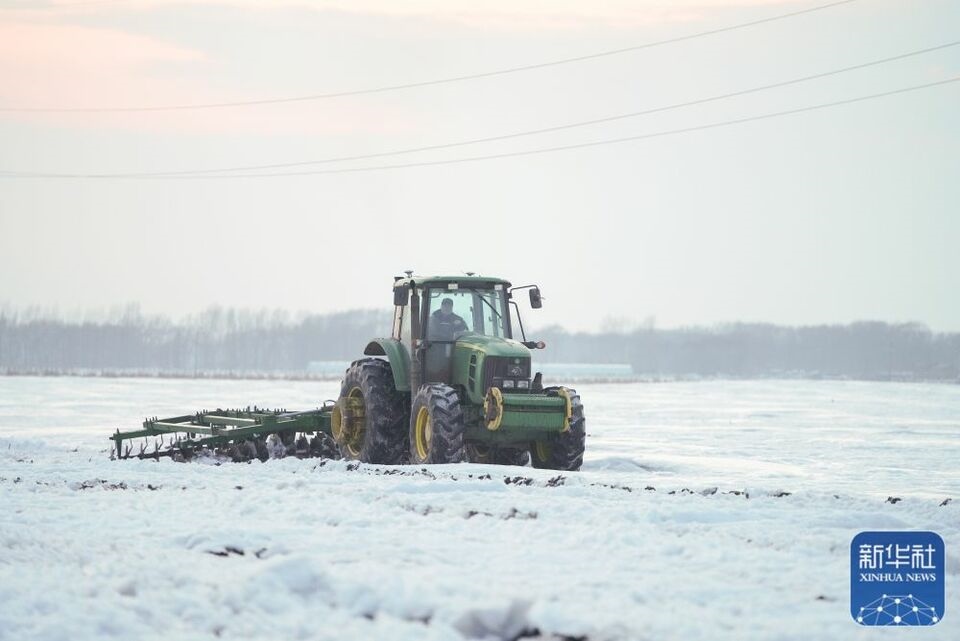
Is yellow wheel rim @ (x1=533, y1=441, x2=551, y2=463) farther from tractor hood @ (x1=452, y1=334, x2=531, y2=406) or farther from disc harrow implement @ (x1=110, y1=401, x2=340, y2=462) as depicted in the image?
disc harrow implement @ (x1=110, y1=401, x2=340, y2=462)

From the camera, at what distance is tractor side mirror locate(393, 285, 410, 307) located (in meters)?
15.2

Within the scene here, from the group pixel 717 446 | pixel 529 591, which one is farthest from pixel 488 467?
pixel 717 446

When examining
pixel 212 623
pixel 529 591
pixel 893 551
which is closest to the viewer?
pixel 212 623

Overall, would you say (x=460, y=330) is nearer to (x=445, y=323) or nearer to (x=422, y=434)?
(x=445, y=323)

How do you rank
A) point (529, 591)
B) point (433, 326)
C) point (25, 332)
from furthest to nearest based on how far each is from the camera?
point (25, 332) < point (433, 326) < point (529, 591)

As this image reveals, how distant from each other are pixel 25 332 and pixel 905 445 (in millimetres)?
137352

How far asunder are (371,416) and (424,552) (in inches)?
309

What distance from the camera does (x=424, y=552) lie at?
787 cm

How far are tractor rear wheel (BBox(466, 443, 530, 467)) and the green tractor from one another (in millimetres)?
14

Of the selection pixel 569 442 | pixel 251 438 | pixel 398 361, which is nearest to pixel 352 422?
pixel 398 361

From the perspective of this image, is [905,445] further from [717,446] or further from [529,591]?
[529,591]

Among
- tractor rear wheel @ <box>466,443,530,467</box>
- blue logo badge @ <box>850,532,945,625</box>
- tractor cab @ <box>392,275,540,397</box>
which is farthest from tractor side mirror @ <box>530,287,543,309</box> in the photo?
blue logo badge @ <box>850,532,945,625</box>

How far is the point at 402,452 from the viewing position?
626 inches

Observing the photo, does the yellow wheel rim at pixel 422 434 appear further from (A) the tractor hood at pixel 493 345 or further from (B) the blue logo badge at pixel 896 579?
(B) the blue logo badge at pixel 896 579
